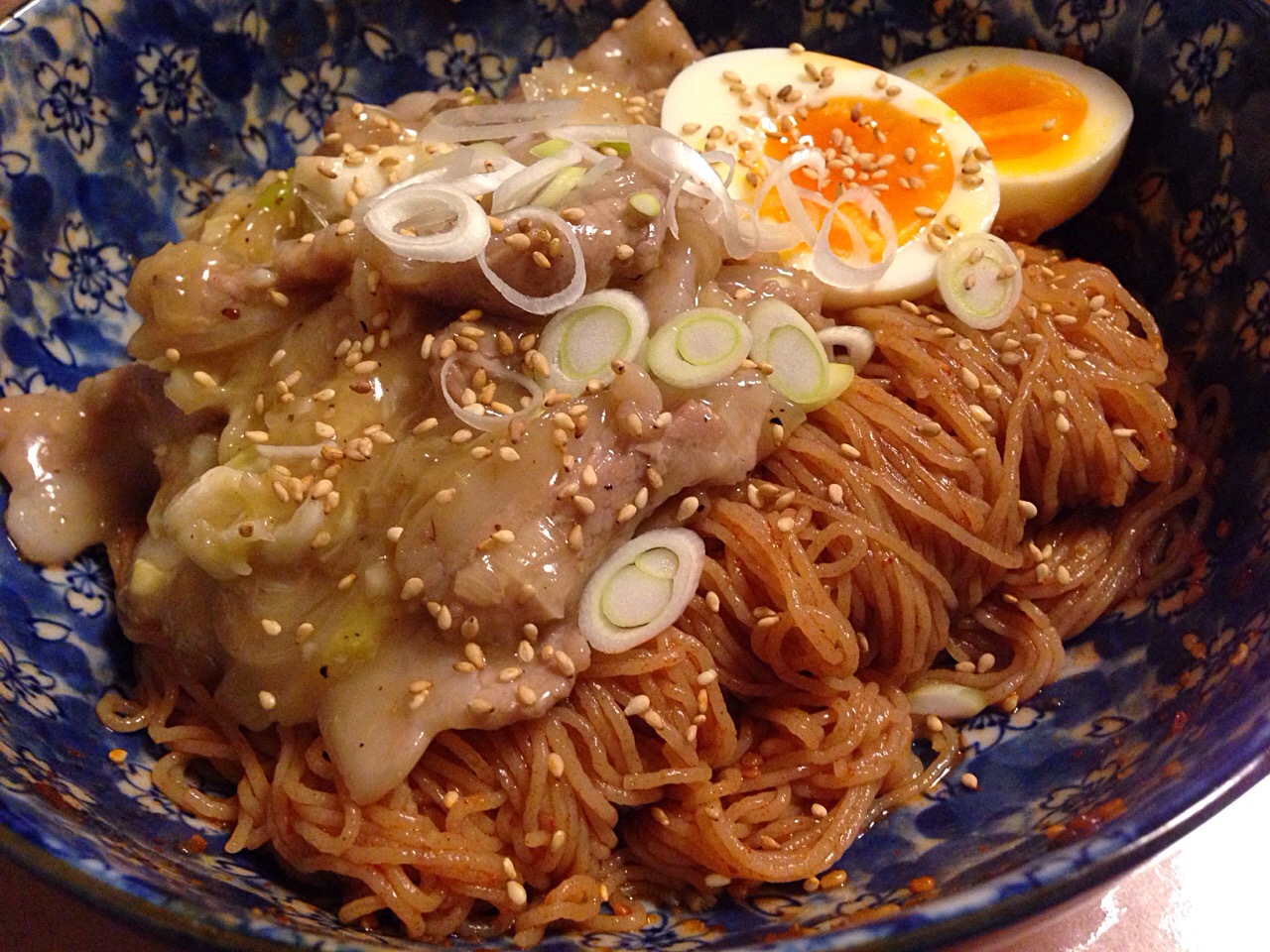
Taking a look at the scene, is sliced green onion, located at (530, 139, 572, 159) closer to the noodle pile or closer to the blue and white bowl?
the noodle pile

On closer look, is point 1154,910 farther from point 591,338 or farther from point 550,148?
point 550,148

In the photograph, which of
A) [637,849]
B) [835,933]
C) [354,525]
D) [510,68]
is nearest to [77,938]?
[354,525]

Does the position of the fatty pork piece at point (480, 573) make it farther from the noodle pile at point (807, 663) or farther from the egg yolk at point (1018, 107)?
the egg yolk at point (1018, 107)

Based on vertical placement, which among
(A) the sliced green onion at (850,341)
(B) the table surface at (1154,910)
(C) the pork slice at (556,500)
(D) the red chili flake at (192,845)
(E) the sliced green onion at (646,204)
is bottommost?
(B) the table surface at (1154,910)

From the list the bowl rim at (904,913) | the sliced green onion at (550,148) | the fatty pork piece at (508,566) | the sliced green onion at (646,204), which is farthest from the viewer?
the sliced green onion at (550,148)

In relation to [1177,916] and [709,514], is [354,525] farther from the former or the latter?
[1177,916]

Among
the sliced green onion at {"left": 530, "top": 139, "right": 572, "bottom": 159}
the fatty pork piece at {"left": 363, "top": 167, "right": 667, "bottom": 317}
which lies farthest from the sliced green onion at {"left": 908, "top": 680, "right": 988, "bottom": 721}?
the sliced green onion at {"left": 530, "top": 139, "right": 572, "bottom": 159}

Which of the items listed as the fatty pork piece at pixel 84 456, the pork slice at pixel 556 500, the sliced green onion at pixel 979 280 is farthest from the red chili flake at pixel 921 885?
the fatty pork piece at pixel 84 456

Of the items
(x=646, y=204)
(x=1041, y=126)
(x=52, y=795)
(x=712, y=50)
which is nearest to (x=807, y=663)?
(x=646, y=204)
